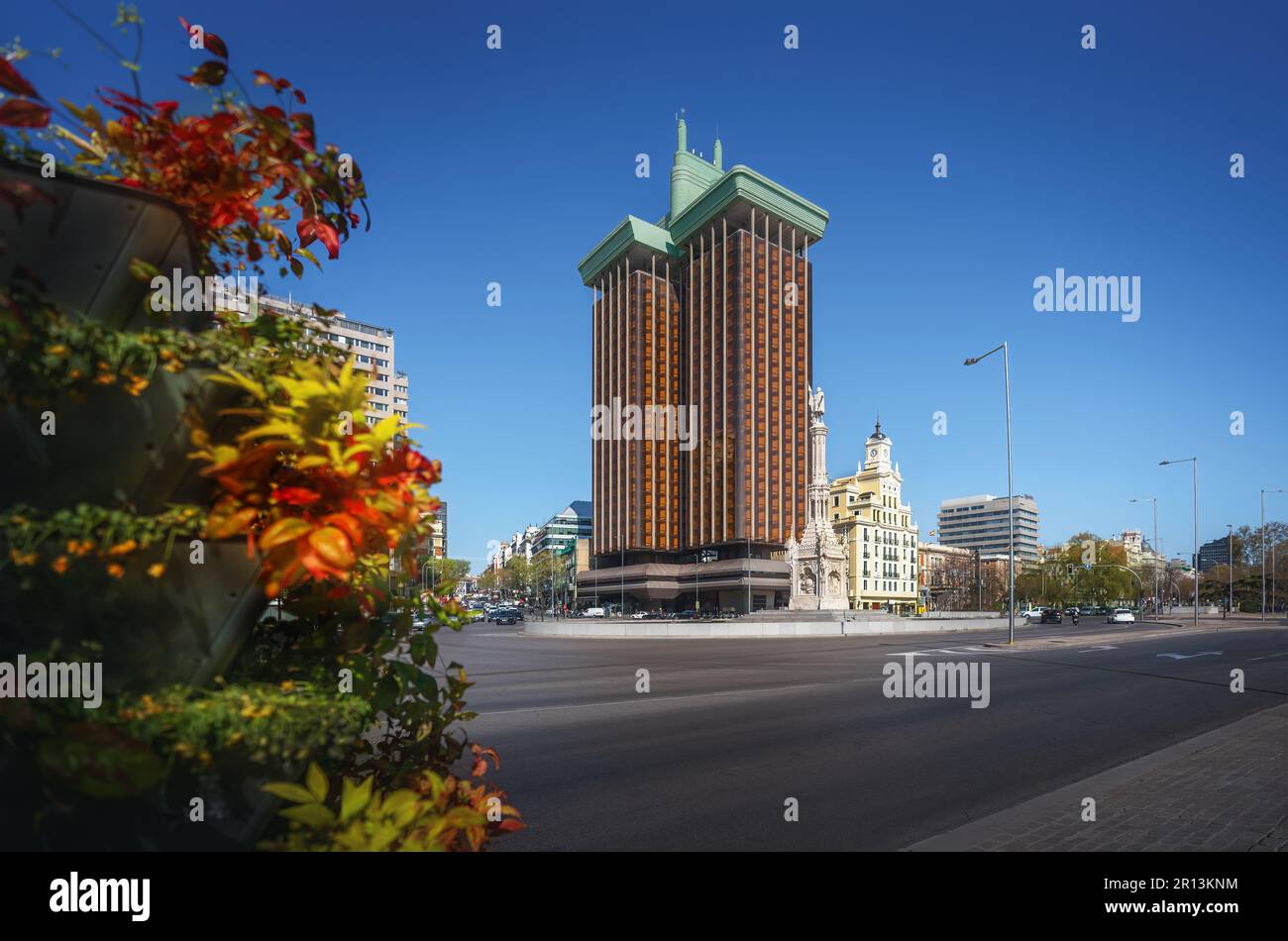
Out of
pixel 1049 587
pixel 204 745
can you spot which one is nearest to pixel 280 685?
pixel 204 745

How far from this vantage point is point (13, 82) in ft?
4.45

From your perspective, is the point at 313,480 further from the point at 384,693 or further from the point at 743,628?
the point at 743,628

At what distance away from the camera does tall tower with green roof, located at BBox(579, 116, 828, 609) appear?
270ft

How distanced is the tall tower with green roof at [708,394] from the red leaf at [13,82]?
76706 millimetres

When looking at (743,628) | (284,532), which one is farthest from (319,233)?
(743,628)

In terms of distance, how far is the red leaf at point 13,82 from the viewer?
4.40ft

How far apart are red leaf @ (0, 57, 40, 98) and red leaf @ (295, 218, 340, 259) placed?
56 centimetres

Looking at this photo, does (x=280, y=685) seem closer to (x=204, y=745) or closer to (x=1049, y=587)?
(x=204, y=745)

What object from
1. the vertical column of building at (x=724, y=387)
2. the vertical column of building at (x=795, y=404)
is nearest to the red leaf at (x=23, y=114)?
the vertical column of building at (x=724, y=387)

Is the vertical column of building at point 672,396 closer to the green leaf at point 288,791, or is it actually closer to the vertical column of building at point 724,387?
the vertical column of building at point 724,387

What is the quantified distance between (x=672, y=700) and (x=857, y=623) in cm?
3157

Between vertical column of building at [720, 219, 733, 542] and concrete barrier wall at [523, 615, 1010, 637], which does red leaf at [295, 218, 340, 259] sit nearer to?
concrete barrier wall at [523, 615, 1010, 637]

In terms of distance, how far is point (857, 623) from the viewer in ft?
132

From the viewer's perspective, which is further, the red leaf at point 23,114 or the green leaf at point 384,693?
the green leaf at point 384,693
